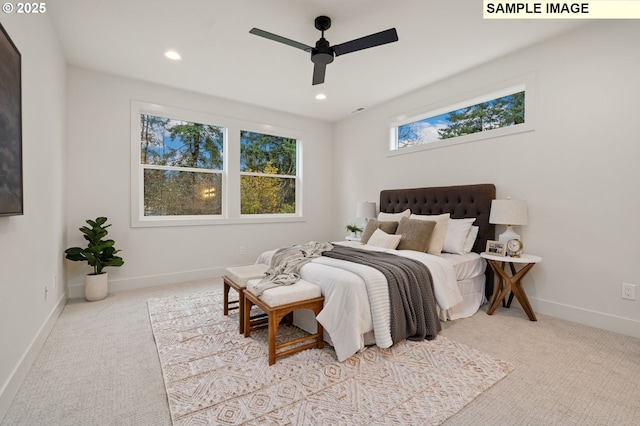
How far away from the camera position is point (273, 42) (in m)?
2.99

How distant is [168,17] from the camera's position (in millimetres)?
2617

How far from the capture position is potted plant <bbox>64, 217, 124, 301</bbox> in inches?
131

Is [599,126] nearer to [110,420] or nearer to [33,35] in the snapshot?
[110,420]

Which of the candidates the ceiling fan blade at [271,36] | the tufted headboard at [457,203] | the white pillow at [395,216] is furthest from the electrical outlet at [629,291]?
the ceiling fan blade at [271,36]

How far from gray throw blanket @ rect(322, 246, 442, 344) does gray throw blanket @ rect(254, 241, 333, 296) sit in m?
0.55

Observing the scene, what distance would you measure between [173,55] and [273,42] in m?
1.18

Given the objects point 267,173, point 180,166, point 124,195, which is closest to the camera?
point 124,195

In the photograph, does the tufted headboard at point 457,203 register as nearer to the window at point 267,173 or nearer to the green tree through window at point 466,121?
the green tree through window at point 466,121

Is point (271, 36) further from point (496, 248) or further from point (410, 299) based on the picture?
point (496, 248)

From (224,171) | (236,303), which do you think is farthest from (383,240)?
(224,171)

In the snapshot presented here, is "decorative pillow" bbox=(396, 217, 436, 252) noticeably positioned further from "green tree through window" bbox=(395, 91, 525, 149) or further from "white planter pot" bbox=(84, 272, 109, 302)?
"white planter pot" bbox=(84, 272, 109, 302)

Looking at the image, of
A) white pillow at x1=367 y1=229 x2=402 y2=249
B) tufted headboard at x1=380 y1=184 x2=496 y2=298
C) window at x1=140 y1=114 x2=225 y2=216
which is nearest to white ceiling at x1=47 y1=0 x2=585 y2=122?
window at x1=140 y1=114 x2=225 y2=216

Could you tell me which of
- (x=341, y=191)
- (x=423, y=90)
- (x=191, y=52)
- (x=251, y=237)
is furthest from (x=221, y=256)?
(x=423, y=90)

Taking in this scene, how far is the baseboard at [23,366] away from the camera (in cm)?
158
